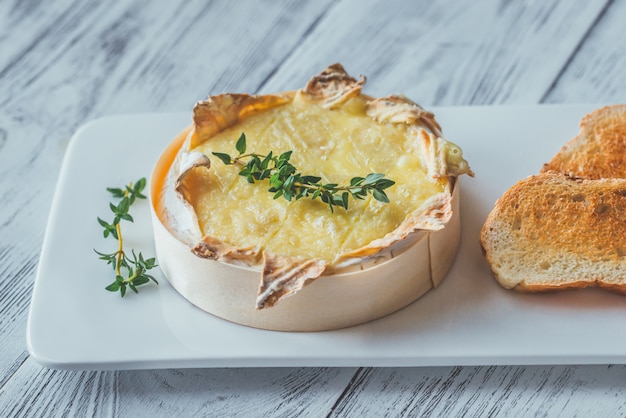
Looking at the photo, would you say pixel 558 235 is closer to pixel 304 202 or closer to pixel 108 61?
pixel 304 202

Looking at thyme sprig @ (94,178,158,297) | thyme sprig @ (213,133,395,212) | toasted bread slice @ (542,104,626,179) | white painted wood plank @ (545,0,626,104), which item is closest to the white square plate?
thyme sprig @ (94,178,158,297)

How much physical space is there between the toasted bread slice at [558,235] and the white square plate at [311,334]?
7 centimetres

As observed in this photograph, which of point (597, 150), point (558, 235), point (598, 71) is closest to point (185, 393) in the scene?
point (558, 235)

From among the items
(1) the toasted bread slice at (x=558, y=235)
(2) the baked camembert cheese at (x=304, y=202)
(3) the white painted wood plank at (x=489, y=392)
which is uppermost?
(2) the baked camembert cheese at (x=304, y=202)

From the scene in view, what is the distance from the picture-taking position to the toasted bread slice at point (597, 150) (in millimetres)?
3266

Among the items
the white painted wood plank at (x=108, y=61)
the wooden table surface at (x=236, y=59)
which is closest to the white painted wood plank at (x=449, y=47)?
the wooden table surface at (x=236, y=59)

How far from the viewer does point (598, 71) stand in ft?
13.7

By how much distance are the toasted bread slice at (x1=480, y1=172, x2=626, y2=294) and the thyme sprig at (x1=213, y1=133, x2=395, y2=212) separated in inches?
16.7

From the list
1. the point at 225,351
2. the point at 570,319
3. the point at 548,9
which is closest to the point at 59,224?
the point at 225,351

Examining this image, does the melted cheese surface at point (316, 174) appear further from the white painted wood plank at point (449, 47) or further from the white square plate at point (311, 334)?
the white painted wood plank at point (449, 47)

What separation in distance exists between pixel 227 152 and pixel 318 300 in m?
0.65

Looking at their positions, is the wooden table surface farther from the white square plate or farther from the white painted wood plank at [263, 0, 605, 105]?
the white square plate

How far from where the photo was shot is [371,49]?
14.4ft

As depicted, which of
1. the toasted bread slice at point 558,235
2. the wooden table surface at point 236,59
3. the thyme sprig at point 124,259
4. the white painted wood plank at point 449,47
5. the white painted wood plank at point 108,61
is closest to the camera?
the toasted bread slice at point 558,235
